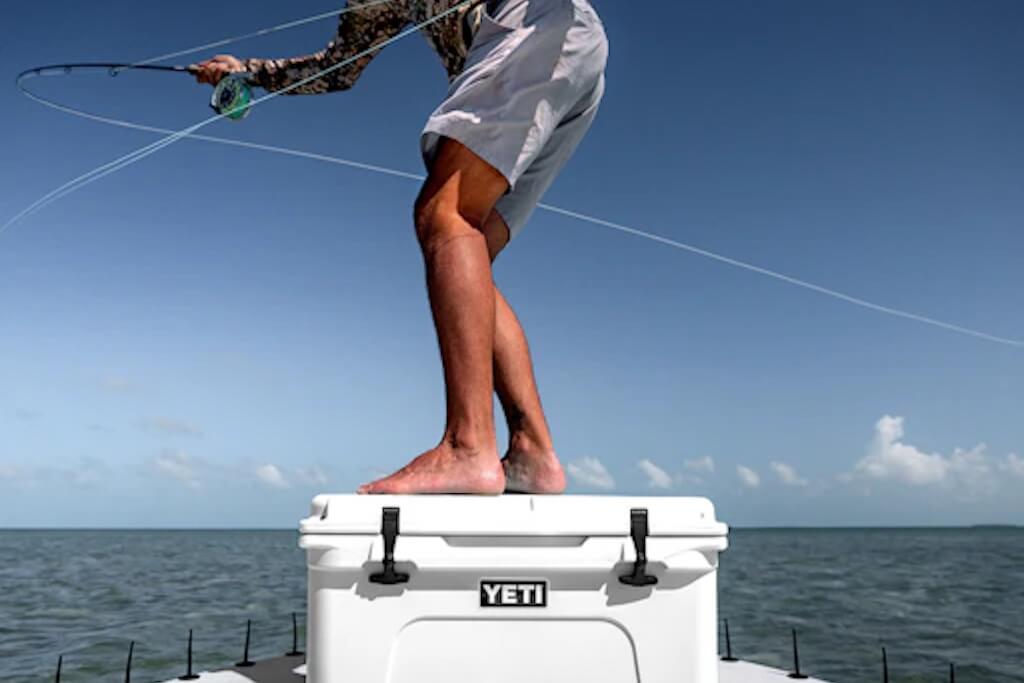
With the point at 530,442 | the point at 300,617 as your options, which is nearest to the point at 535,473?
the point at 530,442

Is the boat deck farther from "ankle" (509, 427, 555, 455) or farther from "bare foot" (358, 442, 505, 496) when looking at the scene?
"bare foot" (358, 442, 505, 496)

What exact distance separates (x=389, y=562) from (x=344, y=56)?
1.53m

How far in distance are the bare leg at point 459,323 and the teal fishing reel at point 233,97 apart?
1173 millimetres

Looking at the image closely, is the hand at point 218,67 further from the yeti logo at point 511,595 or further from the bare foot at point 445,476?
the yeti logo at point 511,595

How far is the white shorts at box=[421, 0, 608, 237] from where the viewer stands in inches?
69.8

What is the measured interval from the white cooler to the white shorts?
715 mm

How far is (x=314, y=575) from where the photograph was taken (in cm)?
148

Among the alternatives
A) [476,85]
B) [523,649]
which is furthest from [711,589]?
[476,85]

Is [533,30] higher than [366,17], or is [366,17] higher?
[366,17]

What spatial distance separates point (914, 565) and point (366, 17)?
37.4 meters

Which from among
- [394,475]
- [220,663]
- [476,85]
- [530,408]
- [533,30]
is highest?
[533,30]

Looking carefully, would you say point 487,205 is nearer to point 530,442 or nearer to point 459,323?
point 459,323

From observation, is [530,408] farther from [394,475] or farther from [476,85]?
[476,85]

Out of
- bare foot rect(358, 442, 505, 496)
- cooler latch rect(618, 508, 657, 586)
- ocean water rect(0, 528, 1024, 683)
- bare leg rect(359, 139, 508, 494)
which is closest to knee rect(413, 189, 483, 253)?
bare leg rect(359, 139, 508, 494)
